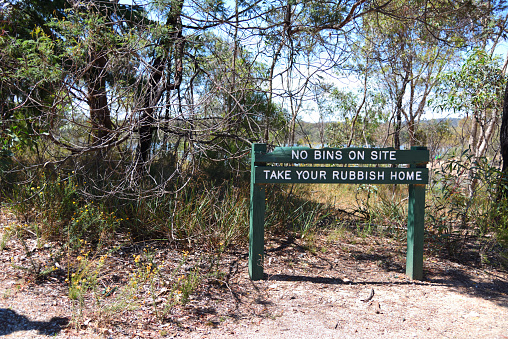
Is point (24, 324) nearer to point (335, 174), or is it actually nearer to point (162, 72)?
point (335, 174)

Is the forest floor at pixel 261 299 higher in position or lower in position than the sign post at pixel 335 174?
lower

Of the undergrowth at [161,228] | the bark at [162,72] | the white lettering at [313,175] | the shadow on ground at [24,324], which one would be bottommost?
the shadow on ground at [24,324]

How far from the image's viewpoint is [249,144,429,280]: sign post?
4492 millimetres

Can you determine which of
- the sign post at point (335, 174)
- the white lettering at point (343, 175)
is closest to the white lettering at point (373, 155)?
the sign post at point (335, 174)

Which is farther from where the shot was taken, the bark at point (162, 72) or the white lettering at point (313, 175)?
the bark at point (162, 72)

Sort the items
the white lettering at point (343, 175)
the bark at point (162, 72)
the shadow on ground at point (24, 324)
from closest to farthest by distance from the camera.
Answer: the shadow on ground at point (24, 324) → the white lettering at point (343, 175) → the bark at point (162, 72)

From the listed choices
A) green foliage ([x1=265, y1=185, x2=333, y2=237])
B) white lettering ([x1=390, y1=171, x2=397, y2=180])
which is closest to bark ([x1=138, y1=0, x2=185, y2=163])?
green foliage ([x1=265, y1=185, x2=333, y2=237])

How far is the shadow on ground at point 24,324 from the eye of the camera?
3227 millimetres

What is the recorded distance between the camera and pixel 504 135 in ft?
20.0

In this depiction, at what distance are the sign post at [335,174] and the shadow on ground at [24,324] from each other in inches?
78.1

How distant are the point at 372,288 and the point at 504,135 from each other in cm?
353

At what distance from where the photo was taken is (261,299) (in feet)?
13.5

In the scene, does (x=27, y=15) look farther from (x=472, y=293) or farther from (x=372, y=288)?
(x=472, y=293)

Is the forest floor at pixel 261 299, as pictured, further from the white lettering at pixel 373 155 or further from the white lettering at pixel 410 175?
the white lettering at pixel 373 155
